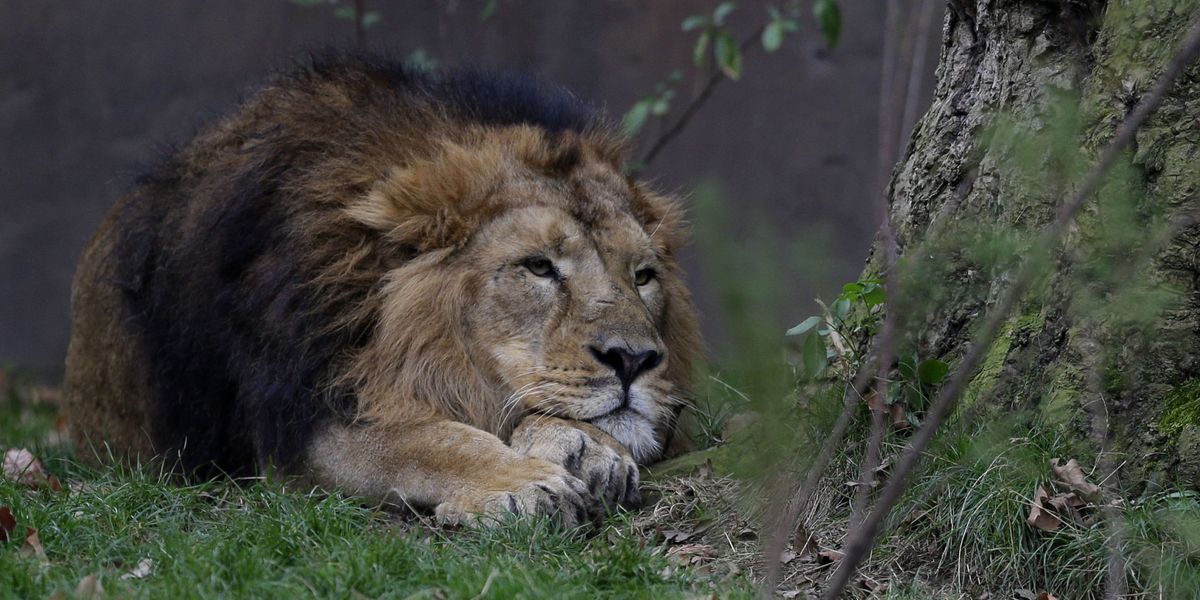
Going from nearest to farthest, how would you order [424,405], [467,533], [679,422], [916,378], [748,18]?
[467,533]
[916,378]
[424,405]
[679,422]
[748,18]

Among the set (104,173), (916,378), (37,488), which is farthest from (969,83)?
(104,173)

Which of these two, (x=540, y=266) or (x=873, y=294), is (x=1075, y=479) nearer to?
(x=873, y=294)

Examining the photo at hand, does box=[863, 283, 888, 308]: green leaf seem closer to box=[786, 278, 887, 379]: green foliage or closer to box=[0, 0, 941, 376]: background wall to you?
box=[786, 278, 887, 379]: green foliage

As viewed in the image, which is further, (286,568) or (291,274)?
(291,274)

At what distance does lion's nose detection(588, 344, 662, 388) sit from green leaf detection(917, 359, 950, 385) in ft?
2.95

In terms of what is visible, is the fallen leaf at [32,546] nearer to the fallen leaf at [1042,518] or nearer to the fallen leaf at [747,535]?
the fallen leaf at [747,535]

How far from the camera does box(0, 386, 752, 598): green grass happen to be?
11.6 feet

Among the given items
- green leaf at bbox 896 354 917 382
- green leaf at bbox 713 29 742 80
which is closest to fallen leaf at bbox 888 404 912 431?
green leaf at bbox 896 354 917 382

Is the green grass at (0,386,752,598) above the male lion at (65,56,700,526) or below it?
below

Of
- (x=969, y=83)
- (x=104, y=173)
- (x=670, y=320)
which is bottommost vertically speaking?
(x=104, y=173)

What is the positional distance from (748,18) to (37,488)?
6.37 metres

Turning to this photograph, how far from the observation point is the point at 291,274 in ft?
15.4

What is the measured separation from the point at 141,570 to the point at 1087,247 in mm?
2822

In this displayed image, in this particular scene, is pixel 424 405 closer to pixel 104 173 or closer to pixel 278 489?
pixel 278 489
